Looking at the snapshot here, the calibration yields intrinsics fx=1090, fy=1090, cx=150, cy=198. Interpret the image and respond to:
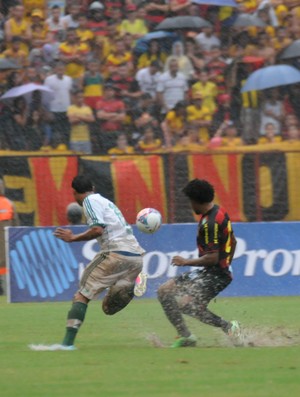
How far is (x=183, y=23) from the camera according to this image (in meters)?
20.4

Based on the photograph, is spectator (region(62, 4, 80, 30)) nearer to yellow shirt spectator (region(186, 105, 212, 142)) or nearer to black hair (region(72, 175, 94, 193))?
yellow shirt spectator (region(186, 105, 212, 142))

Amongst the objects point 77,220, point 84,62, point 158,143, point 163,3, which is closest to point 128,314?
point 77,220

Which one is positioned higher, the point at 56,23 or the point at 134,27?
the point at 56,23

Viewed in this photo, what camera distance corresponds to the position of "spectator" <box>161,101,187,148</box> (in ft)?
64.2

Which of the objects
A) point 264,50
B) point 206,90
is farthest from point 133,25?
point 264,50

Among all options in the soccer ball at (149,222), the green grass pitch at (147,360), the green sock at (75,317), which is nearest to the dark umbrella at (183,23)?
the green grass pitch at (147,360)

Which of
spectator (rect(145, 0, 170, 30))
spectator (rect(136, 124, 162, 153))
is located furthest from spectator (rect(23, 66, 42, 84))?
spectator (rect(145, 0, 170, 30))

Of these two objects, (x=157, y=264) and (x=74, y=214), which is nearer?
(x=157, y=264)

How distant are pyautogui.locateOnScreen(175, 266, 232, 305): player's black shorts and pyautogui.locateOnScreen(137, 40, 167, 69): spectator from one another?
403 inches

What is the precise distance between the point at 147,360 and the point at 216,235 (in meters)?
1.53

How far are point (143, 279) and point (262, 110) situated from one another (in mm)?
9348

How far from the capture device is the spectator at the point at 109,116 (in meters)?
19.4

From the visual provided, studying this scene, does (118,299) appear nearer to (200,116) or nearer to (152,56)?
(200,116)

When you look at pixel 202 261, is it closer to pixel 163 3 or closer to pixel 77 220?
pixel 77 220
